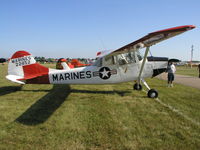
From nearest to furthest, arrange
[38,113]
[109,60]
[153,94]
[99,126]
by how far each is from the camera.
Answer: [99,126], [38,113], [153,94], [109,60]

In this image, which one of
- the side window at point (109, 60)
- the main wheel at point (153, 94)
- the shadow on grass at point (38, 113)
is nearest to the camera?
the shadow on grass at point (38, 113)

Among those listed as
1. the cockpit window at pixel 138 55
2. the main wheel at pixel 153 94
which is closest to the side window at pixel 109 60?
the cockpit window at pixel 138 55

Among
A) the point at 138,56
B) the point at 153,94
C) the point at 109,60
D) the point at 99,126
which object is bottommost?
the point at 99,126

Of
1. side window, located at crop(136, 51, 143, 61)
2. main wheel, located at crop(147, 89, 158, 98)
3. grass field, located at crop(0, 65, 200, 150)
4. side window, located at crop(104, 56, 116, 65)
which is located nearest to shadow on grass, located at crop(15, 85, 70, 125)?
grass field, located at crop(0, 65, 200, 150)

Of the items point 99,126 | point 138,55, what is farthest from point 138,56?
point 99,126

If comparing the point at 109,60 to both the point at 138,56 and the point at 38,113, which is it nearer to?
the point at 138,56

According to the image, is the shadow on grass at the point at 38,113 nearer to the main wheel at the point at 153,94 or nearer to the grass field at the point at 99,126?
the grass field at the point at 99,126

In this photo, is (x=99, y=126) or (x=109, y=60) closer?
(x=99, y=126)

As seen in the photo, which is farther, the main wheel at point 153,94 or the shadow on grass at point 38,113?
the main wheel at point 153,94

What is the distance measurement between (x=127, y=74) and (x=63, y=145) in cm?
469

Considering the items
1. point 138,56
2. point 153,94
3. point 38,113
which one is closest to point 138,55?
point 138,56

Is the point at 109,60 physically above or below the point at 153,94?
above

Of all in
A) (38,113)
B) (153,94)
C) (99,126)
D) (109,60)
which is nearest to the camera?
(99,126)

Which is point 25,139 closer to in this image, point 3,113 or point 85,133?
point 85,133
